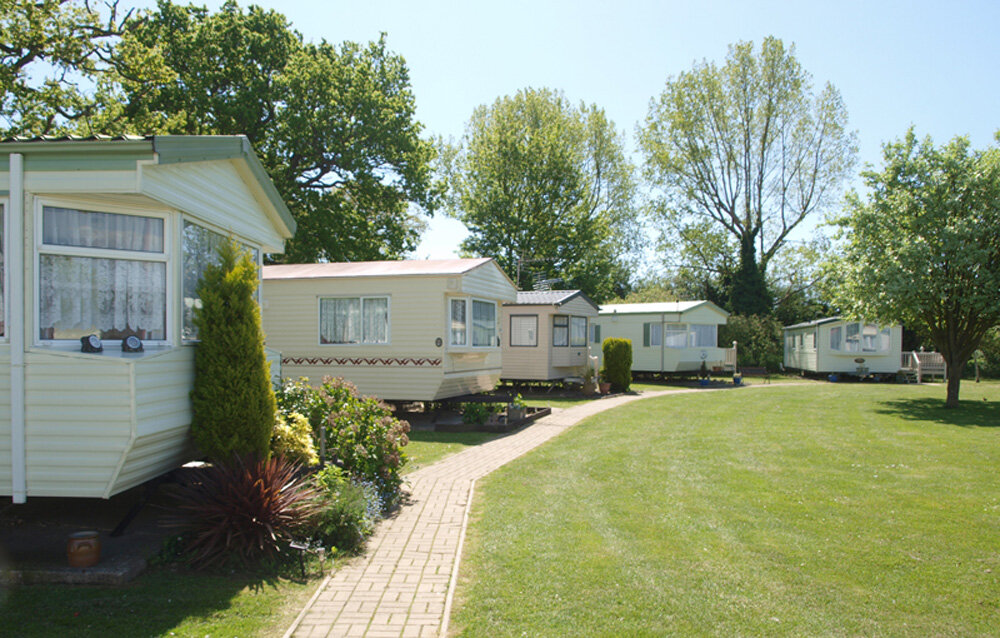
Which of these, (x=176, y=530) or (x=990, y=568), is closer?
(x=990, y=568)

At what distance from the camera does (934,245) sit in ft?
52.9

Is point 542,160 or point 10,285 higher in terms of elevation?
point 542,160

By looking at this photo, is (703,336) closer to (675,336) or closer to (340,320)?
(675,336)

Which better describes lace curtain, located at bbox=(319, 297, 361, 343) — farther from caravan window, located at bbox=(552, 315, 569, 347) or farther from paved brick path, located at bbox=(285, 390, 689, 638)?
caravan window, located at bbox=(552, 315, 569, 347)

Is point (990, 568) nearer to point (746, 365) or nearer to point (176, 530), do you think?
point (176, 530)

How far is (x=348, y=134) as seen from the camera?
950 inches

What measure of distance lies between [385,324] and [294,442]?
23.2 ft

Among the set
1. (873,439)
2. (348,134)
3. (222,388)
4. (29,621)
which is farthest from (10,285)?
(348,134)

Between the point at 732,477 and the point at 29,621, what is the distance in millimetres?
7357

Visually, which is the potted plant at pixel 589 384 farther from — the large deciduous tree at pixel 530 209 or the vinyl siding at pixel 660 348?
the large deciduous tree at pixel 530 209

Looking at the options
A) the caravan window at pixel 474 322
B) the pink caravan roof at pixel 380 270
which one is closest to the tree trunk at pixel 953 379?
the caravan window at pixel 474 322

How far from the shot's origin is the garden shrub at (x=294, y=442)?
681 centimetres

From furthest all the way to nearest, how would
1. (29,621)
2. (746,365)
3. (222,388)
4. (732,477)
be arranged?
(746,365) → (732,477) → (222,388) → (29,621)

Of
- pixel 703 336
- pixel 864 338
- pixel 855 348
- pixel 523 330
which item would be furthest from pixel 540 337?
pixel 864 338
